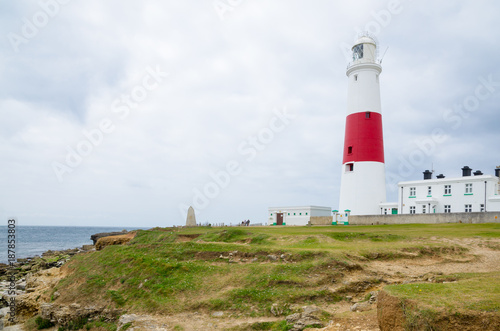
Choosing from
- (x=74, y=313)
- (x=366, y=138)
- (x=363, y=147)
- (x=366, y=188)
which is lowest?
(x=74, y=313)

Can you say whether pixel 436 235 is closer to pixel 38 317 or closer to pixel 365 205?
pixel 365 205

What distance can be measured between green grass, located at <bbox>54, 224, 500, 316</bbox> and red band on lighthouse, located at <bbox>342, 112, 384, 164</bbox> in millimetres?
17709

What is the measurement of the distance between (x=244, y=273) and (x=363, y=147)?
29.7m

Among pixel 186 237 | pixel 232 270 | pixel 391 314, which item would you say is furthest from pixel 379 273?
pixel 186 237

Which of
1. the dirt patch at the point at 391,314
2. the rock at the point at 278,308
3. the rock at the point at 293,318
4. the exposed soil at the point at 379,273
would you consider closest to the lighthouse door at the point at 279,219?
the exposed soil at the point at 379,273

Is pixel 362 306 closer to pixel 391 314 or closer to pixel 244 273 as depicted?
pixel 391 314

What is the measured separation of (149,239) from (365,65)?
32477 mm

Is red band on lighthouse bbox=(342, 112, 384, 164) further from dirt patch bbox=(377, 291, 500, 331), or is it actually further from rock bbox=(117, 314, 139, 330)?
dirt patch bbox=(377, 291, 500, 331)

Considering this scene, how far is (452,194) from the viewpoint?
43594 mm

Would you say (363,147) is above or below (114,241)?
above

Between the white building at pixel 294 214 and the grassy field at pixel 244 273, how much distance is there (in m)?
25.2

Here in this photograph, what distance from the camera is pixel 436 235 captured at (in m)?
25.6

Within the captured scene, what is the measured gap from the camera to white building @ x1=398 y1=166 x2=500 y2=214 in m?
41.1

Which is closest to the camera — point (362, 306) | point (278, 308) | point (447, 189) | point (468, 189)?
point (362, 306)
